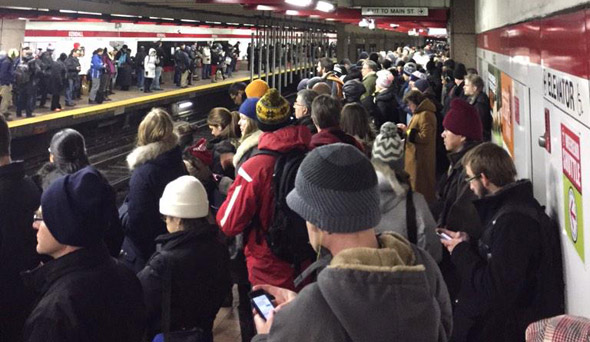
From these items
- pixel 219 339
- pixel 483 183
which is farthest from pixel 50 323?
pixel 219 339

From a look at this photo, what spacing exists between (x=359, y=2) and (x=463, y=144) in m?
16.5

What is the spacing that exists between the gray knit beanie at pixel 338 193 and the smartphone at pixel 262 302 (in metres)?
0.26

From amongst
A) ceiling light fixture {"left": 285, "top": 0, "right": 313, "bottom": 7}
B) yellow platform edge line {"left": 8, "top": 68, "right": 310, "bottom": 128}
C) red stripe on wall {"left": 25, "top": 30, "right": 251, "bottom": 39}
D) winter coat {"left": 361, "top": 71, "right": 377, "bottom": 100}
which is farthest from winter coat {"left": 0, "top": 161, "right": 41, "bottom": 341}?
red stripe on wall {"left": 25, "top": 30, "right": 251, "bottom": 39}

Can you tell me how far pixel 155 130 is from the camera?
3898mm

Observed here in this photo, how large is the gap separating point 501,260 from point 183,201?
1421 millimetres

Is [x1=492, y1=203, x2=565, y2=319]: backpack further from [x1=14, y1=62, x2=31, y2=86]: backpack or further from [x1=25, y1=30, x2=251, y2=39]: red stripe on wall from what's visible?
[x1=25, y1=30, x2=251, y2=39]: red stripe on wall

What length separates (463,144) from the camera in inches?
181

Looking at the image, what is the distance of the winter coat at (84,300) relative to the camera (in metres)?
2.08

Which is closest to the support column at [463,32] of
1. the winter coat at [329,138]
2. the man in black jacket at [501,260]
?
the winter coat at [329,138]

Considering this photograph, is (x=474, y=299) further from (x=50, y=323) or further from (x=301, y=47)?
(x=301, y=47)

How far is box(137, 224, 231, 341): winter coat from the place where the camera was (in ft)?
9.53

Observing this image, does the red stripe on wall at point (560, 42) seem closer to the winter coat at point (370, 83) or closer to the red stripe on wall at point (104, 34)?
the winter coat at point (370, 83)

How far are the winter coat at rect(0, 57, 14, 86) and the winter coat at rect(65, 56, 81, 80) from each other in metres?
2.57

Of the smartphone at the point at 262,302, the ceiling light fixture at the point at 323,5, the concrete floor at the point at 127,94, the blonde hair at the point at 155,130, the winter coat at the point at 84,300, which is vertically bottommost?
the winter coat at the point at 84,300
